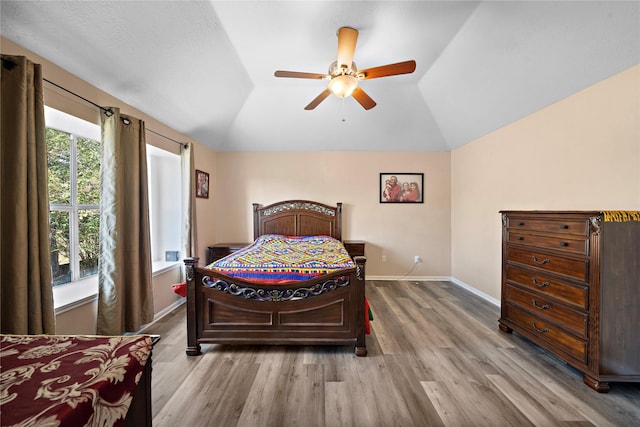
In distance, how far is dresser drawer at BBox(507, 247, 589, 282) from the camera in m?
1.97

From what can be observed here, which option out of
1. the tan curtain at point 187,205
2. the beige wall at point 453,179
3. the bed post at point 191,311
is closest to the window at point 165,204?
the tan curtain at point 187,205

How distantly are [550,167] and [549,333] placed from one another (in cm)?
168

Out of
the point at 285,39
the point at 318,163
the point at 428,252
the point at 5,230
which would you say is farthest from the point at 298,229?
the point at 5,230

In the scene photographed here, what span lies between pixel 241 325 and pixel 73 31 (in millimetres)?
2514

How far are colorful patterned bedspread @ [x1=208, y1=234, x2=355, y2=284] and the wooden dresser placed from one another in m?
1.63

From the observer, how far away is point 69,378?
2.37 ft

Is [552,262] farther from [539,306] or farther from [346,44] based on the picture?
[346,44]

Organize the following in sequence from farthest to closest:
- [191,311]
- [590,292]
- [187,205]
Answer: [187,205] < [191,311] < [590,292]

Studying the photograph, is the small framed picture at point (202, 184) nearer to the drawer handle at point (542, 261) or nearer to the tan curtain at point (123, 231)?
the tan curtain at point (123, 231)

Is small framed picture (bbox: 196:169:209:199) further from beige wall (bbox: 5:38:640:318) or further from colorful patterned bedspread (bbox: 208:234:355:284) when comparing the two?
colorful patterned bedspread (bbox: 208:234:355:284)

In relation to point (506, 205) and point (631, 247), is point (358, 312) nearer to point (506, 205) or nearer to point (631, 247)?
point (631, 247)

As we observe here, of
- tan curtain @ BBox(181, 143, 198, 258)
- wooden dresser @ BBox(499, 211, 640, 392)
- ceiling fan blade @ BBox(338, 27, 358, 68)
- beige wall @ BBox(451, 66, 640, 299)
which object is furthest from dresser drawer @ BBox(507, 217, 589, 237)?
tan curtain @ BBox(181, 143, 198, 258)

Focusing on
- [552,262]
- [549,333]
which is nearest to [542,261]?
[552,262]

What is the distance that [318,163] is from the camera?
488 cm
